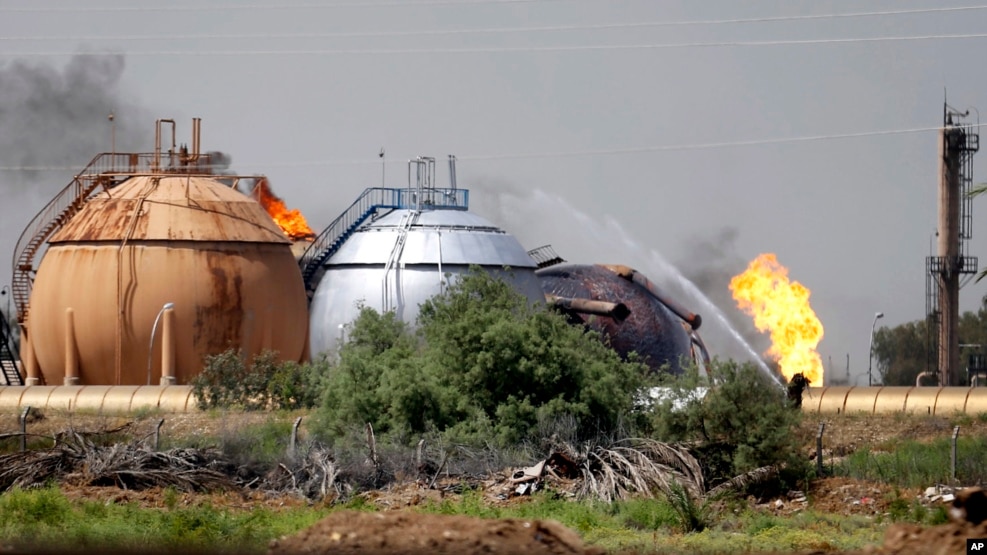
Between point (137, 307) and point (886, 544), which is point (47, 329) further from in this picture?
point (886, 544)

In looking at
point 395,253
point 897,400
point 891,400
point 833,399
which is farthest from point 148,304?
point 897,400

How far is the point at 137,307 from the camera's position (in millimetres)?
50062

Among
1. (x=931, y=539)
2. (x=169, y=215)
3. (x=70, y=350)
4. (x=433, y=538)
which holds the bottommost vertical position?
(x=433, y=538)

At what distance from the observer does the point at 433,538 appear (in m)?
15.5

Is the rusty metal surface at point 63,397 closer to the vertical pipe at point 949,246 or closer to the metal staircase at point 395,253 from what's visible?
the metal staircase at point 395,253

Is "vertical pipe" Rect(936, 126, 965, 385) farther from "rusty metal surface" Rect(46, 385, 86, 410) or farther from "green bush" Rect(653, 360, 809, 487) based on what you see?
"green bush" Rect(653, 360, 809, 487)

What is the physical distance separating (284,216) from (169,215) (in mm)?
12918

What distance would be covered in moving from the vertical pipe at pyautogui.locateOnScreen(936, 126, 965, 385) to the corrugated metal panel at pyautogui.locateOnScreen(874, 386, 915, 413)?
2899 centimetres

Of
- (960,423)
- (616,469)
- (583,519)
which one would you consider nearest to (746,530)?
(583,519)

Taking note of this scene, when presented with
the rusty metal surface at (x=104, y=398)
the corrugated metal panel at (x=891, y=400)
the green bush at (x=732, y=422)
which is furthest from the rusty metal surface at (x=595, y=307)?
the green bush at (x=732, y=422)

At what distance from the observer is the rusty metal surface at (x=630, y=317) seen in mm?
61844

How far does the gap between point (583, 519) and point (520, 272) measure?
34309 mm

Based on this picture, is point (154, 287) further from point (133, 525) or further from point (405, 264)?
point (133, 525)

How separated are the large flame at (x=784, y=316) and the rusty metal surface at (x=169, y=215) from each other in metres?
17.8
